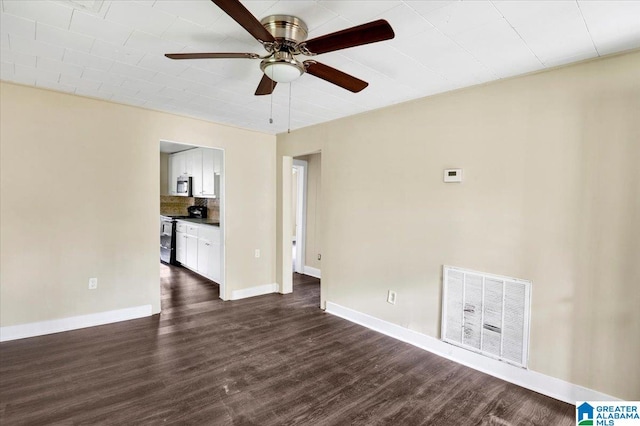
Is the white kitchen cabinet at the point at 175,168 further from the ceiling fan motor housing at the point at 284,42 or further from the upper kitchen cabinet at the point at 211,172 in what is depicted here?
the ceiling fan motor housing at the point at 284,42

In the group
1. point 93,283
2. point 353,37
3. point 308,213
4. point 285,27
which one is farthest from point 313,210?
point 353,37

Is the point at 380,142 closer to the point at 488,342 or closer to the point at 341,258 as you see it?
the point at 341,258

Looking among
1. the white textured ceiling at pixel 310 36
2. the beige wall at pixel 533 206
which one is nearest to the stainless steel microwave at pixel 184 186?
the white textured ceiling at pixel 310 36

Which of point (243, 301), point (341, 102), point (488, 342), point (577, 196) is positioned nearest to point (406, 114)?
point (341, 102)

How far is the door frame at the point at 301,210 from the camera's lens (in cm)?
578

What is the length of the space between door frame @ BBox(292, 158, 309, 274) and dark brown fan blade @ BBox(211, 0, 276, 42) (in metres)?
4.19

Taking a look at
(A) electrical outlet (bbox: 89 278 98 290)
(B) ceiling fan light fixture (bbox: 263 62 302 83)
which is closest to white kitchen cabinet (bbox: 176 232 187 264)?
(A) electrical outlet (bbox: 89 278 98 290)

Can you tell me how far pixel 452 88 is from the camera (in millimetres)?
2719

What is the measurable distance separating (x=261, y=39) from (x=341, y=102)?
65.7 inches

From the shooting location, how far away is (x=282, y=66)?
5.79ft

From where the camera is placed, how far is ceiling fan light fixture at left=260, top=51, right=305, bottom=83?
174 cm

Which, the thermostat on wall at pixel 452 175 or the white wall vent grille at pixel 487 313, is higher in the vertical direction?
the thermostat on wall at pixel 452 175

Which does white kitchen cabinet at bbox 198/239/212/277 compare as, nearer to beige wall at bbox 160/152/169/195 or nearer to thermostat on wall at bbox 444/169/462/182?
beige wall at bbox 160/152/169/195

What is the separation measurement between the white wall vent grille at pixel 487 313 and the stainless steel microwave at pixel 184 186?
16.1ft
